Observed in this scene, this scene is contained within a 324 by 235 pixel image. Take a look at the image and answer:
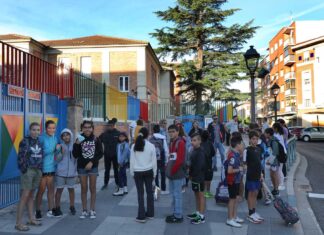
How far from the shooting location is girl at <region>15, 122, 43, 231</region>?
208 inches

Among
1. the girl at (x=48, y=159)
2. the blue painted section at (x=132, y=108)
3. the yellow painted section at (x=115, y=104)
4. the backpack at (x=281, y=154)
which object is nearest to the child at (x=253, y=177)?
the backpack at (x=281, y=154)

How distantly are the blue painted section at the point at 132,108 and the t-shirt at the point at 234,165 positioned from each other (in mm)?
11087

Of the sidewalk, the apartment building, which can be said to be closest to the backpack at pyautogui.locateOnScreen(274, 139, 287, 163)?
the sidewalk

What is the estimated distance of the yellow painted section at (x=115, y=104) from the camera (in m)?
13.6

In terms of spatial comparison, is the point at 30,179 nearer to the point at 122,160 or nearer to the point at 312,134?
the point at 122,160

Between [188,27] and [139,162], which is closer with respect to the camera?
[139,162]

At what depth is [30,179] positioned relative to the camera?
538 centimetres

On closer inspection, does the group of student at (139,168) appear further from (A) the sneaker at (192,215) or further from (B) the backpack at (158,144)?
(B) the backpack at (158,144)

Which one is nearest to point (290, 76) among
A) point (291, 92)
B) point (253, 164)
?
point (291, 92)

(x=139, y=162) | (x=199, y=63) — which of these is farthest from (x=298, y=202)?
(x=199, y=63)

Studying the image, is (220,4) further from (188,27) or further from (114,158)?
(114,158)

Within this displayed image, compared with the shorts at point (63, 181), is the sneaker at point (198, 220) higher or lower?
lower

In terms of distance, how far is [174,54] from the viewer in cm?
3192

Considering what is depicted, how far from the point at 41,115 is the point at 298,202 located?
606 cm
